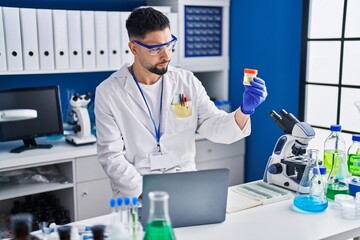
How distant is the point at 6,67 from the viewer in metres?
2.78

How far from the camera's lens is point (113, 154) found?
6.69 ft

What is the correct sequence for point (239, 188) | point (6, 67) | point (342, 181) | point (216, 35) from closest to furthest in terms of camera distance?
point (342, 181)
point (239, 188)
point (6, 67)
point (216, 35)

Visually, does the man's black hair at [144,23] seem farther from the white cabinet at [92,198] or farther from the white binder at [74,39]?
the white cabinet at [92,198]

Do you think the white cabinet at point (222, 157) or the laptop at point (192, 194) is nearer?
the laptop at point (192, 194)

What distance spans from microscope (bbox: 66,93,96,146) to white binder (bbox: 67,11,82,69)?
0.76 ft

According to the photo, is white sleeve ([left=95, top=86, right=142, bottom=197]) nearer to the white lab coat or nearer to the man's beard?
the white lab coat

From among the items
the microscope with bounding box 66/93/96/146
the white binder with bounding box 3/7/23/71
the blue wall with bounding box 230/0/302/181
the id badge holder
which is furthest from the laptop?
the blue wall with bounding box 230/0/302/181

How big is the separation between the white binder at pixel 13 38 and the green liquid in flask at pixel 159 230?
1973 mm

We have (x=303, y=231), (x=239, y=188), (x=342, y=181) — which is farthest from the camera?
(x=239, y=188)

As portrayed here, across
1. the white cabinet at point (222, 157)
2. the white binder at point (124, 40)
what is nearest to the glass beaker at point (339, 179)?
the white cabinet at point (222, 157)

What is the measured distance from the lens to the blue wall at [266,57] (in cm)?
320

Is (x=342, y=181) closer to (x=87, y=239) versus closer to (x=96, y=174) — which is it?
(x=87, y=239)

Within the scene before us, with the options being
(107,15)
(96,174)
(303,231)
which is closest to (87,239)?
(303,231)

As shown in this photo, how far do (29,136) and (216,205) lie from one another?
164 cm
